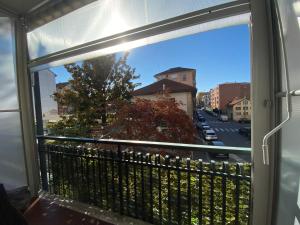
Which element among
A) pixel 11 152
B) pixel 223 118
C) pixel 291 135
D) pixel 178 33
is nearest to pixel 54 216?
pixel 11 152

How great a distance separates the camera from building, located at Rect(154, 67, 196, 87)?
29.0 ft

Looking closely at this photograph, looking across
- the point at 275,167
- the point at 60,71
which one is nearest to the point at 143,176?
the point at 275,167

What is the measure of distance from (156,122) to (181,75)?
3903mm

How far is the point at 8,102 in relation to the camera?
2877 millimetres

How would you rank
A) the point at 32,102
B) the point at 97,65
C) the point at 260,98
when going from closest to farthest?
1. the point at 260,98
2. the point at 32,102
3. the point at 97,65

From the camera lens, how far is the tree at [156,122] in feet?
18.8

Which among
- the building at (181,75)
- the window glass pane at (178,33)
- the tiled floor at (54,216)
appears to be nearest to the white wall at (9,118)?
the tiled floor at (54,216)

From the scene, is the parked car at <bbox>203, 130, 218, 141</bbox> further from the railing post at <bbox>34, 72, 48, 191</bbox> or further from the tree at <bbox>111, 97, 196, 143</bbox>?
the railing post at <bbox>34, 72, 48, 191</bbox>

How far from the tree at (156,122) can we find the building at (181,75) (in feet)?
9.79

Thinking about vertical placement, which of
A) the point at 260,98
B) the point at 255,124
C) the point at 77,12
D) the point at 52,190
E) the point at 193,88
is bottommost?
the point at 52,190

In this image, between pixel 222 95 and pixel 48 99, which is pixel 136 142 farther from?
pixel 48 99

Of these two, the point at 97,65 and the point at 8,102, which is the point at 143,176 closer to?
the point at 8,102

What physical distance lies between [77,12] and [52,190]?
8.38 ft

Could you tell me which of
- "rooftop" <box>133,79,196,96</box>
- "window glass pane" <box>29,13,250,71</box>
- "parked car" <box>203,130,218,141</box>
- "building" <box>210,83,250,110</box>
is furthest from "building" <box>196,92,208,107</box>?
"window glass pane" <box>29,13,250,71</box>
